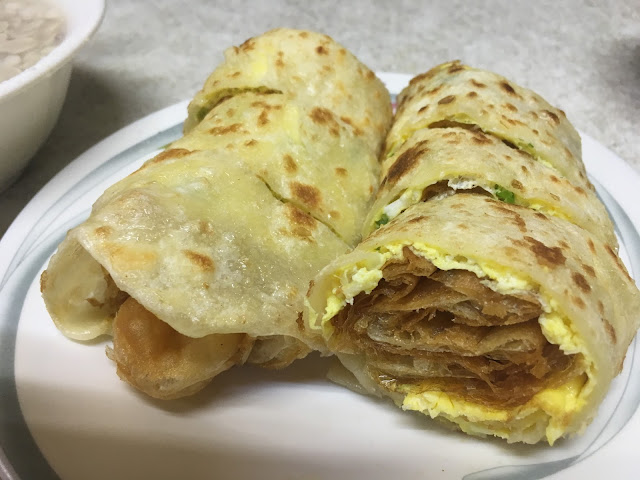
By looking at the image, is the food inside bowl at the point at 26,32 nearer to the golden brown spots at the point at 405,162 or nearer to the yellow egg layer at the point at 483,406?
the golden brown spots at the point at 405,162

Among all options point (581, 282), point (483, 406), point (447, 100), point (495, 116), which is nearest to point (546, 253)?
point (581, 282)

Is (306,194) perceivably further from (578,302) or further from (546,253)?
(578,302)

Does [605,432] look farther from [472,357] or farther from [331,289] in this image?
[331,289]

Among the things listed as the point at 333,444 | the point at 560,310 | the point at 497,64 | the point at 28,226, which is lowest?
the point at 28,226

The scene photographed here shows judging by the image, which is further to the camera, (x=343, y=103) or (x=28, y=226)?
(x=343, y=103)

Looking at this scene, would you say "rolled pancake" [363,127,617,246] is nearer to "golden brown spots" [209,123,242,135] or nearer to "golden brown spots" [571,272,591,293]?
"golden brown spots" [571,272,591,293]

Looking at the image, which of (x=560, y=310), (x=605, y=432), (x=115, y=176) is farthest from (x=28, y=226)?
(x=605, y=432)
